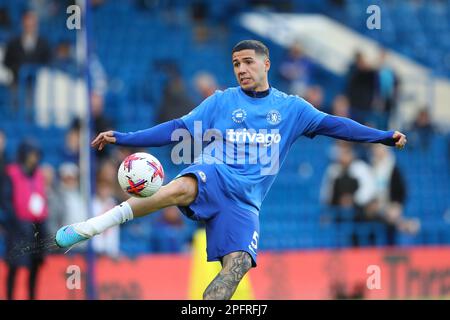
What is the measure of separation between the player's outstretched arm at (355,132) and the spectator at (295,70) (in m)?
9.64

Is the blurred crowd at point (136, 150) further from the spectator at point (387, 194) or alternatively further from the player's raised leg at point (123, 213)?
the player's raised leg at point (123, 213)

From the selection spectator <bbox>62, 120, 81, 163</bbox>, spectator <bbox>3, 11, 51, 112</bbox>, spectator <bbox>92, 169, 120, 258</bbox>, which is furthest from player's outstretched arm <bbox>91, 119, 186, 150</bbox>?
spectator <bbox>3, 11, 51, 112</bbox>

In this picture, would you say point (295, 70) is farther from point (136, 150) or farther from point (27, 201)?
point (27, 201)

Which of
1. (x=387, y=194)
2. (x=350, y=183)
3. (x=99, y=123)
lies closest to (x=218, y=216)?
(x=99, y=123)

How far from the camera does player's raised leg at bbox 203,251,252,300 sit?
847 cm

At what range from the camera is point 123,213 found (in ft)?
28.4

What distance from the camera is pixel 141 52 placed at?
19078 mm

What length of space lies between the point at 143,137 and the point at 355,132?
1765 millimetres

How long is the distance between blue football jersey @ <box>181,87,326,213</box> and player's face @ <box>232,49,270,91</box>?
0.43 feet

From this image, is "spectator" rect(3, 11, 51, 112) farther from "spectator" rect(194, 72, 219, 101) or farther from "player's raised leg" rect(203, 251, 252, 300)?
"player's raised leg" rect(203, 251, 252, 300)

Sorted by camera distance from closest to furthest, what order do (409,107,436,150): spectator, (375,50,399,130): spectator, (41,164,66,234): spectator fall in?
1. (41,164,66,234): spectator
2. (375,50,399,130): spectator
3. (409,107,436,150): spectator

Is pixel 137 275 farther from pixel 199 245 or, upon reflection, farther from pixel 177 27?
pixel 177 27
